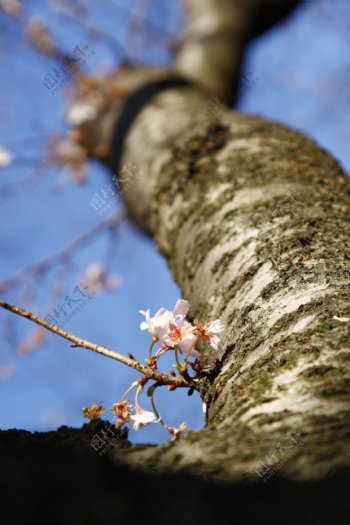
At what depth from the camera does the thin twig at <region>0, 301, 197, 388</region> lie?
110 cm

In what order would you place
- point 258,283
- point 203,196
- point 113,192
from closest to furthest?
point 258,283
point 203,196
point 113,192

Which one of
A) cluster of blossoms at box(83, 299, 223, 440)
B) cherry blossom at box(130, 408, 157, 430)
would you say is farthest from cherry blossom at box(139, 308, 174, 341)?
cherry blossom at box(130, 408, 157, 430)

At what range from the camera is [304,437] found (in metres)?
0.67

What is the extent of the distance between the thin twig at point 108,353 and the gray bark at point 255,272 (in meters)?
0.07

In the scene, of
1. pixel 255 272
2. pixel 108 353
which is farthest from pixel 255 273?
pixel 108 353

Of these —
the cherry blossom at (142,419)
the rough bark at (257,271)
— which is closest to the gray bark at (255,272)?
the rough bark at (257,271)

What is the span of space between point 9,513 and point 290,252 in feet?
2.79

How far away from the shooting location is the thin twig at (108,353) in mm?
1104

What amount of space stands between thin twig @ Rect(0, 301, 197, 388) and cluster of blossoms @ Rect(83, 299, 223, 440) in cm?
1

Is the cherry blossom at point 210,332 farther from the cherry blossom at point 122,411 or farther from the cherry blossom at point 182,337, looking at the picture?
the cherry blossom at point 122,411

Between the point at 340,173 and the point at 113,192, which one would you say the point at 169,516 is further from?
the point at 113,192

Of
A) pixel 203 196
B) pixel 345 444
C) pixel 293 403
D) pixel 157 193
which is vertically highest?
pixel 157 193

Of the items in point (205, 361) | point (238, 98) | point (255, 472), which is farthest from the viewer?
point (238, 98)

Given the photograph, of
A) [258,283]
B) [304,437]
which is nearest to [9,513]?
[304,437]
